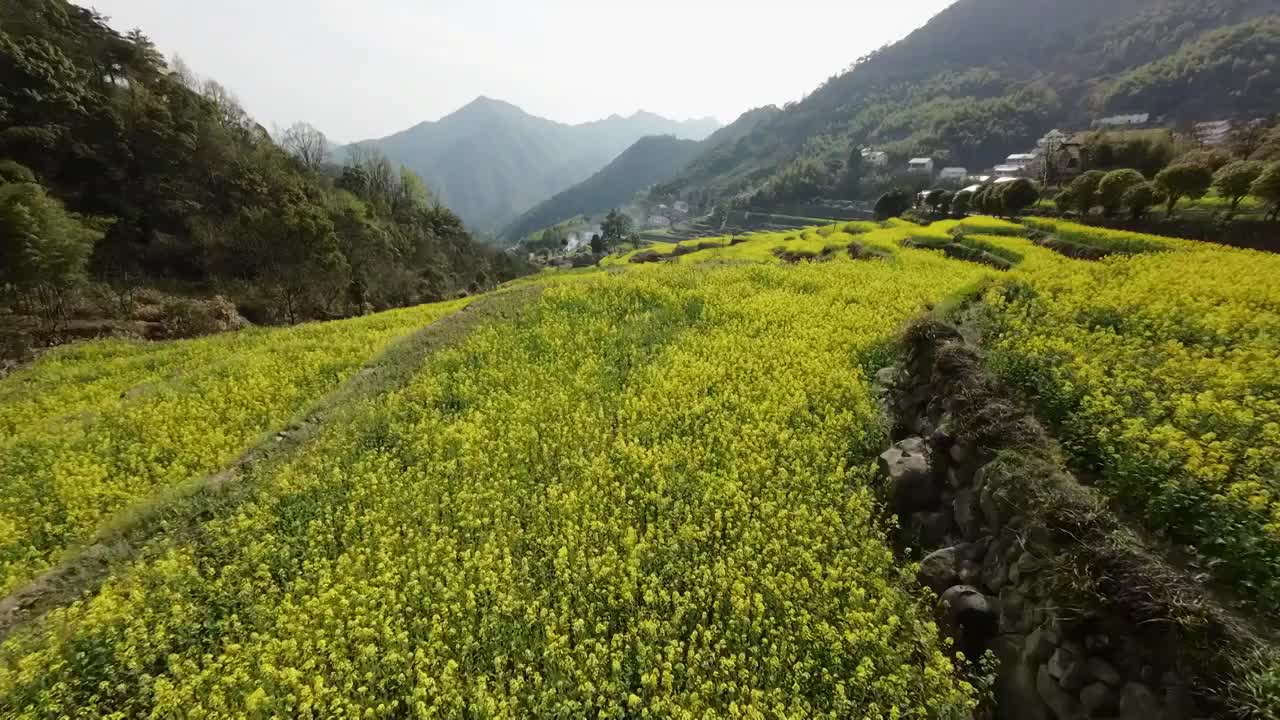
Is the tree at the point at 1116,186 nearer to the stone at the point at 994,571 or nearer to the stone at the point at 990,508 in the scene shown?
the stone at the point at 990,508

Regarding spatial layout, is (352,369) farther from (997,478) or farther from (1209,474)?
(1209,474)

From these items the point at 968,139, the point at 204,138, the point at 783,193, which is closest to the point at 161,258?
the point at 204,138

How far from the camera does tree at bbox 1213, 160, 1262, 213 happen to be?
1822 cm

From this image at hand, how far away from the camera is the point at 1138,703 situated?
4.39 meters

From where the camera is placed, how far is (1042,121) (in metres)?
106

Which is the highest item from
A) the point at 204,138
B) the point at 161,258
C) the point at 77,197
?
the point at 204,138

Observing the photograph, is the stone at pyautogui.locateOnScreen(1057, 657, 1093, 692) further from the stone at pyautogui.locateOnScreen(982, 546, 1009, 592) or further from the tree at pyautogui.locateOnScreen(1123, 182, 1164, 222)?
the tree at pyautogui.locateOnScreen(1123, 182, 1164, 222)

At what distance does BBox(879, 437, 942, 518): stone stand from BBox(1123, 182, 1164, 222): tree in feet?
73.6

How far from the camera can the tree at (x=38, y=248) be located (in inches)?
845

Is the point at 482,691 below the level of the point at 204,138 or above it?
below

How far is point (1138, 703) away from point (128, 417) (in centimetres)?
1982

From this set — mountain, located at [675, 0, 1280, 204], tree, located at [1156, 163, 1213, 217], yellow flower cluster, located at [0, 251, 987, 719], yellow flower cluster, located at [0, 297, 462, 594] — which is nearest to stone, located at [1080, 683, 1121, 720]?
yellow flower cluster, located at [0, 251, 987, 719]

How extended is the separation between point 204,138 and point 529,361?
45.0 m

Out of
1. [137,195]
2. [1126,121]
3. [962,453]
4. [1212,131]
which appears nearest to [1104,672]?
[962,453]
